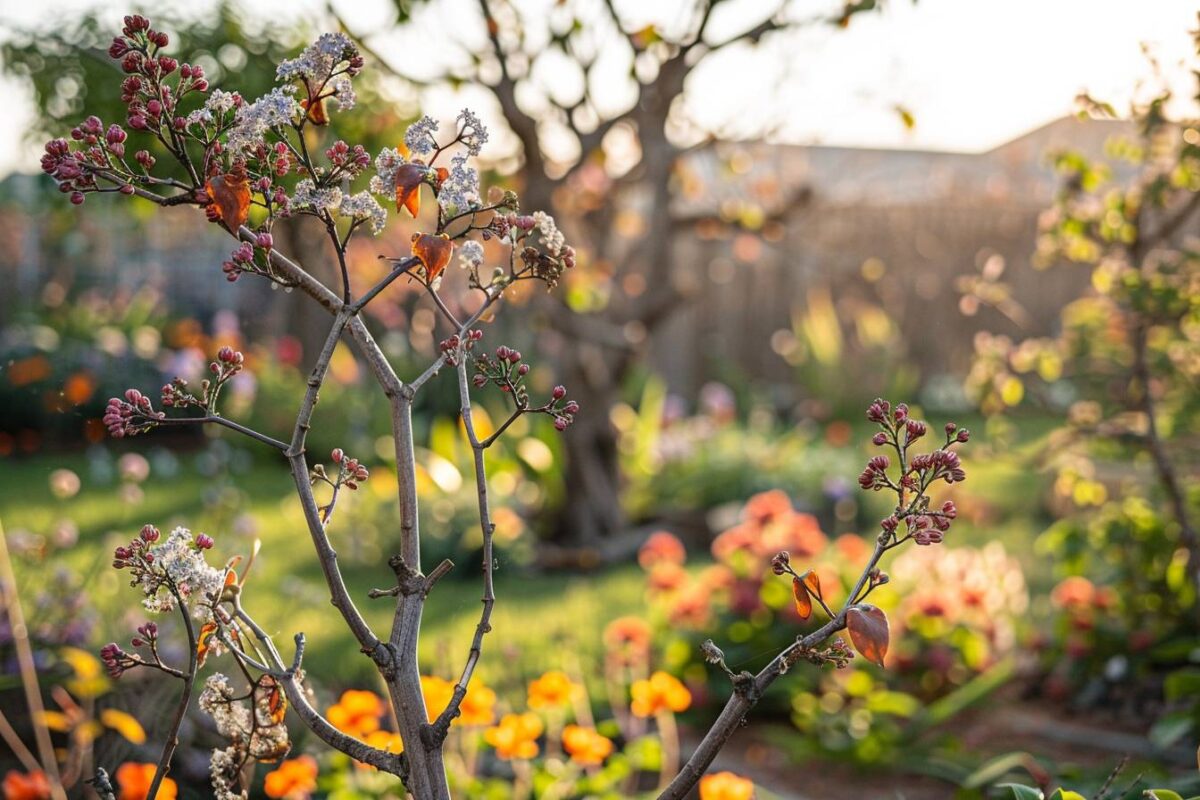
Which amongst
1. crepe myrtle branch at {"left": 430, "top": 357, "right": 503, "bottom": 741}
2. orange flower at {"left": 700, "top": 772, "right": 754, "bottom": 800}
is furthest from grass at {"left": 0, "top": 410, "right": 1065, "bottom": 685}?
crepe myrtle branch at {"left": 430, "top": 357, "right": 503, "bottom": 741}

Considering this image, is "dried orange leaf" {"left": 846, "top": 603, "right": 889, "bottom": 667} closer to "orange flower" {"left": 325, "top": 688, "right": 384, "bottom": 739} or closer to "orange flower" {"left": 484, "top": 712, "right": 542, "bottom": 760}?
"orange flower" {"left": 484, "top": 712, "right": 542, "bottom": 760}

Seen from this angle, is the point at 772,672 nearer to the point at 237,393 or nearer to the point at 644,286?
the point at 644,286

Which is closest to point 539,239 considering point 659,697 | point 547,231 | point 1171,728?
point 547,231

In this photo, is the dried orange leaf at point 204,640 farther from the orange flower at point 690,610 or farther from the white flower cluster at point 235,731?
the orange flower at point 690,610

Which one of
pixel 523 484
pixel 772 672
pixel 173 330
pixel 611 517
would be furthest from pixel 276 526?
pixel 772 672

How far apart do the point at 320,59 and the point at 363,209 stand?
158mm

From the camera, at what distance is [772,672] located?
4.10 feet

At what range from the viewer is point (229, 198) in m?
1.13

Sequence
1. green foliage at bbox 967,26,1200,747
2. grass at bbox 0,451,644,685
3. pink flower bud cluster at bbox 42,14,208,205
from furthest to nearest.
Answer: grass at bbox 0,451,644,685 → green foliage at bbox 967,26,1200,747 → pink flower bud cluster at bbox 42,14,208,205

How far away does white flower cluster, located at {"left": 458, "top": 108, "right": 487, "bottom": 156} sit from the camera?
3.80 ft

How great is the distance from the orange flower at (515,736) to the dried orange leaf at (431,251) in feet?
3.75

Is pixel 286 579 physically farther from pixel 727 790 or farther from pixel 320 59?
pixel 320 59

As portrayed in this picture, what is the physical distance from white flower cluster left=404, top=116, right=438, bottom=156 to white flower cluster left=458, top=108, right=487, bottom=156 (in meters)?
0.03

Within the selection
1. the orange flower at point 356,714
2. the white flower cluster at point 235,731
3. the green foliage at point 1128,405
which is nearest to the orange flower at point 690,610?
the green foliage at point 1128,405
